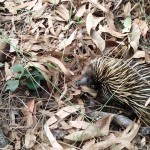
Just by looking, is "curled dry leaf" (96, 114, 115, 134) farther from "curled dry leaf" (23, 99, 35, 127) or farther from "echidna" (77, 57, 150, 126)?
"curled dry leaf" (23, 99, 35, 127)

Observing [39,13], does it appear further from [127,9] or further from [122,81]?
[122,81]

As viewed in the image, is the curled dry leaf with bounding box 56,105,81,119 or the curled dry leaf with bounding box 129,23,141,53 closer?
the curled dry leaf with bounding box 56,105,81,119

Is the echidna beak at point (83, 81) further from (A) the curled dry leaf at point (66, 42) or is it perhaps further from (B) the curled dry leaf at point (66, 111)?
(A) the curled dry leaf at point (66, 42)

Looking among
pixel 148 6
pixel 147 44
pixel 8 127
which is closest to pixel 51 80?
pixel 8 127

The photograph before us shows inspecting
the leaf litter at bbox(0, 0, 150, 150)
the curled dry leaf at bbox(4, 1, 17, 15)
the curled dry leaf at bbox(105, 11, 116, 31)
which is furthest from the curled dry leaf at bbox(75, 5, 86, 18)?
the curled dry leaf at bbox(4, 1, 17, 15)

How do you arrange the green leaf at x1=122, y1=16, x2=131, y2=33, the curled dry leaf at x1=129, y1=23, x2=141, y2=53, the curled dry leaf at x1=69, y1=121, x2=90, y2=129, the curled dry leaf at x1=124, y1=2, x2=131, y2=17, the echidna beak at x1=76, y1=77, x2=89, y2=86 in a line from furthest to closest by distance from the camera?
the curled dry leaf at x1=124, y1=2, x2=131, y2=17, the green leaf at x1=122, y1=16, x2=131, y2=33, the curled dry leaf at x1=129, y1=23, x2=141, y2=53, the echidna beak at x1=76, y1=77, x2=89, y2=86, the curled dry leaf at x1=69, y1=121, x2=90, y2=129

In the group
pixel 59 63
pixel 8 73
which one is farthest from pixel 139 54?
pixel 8 73
